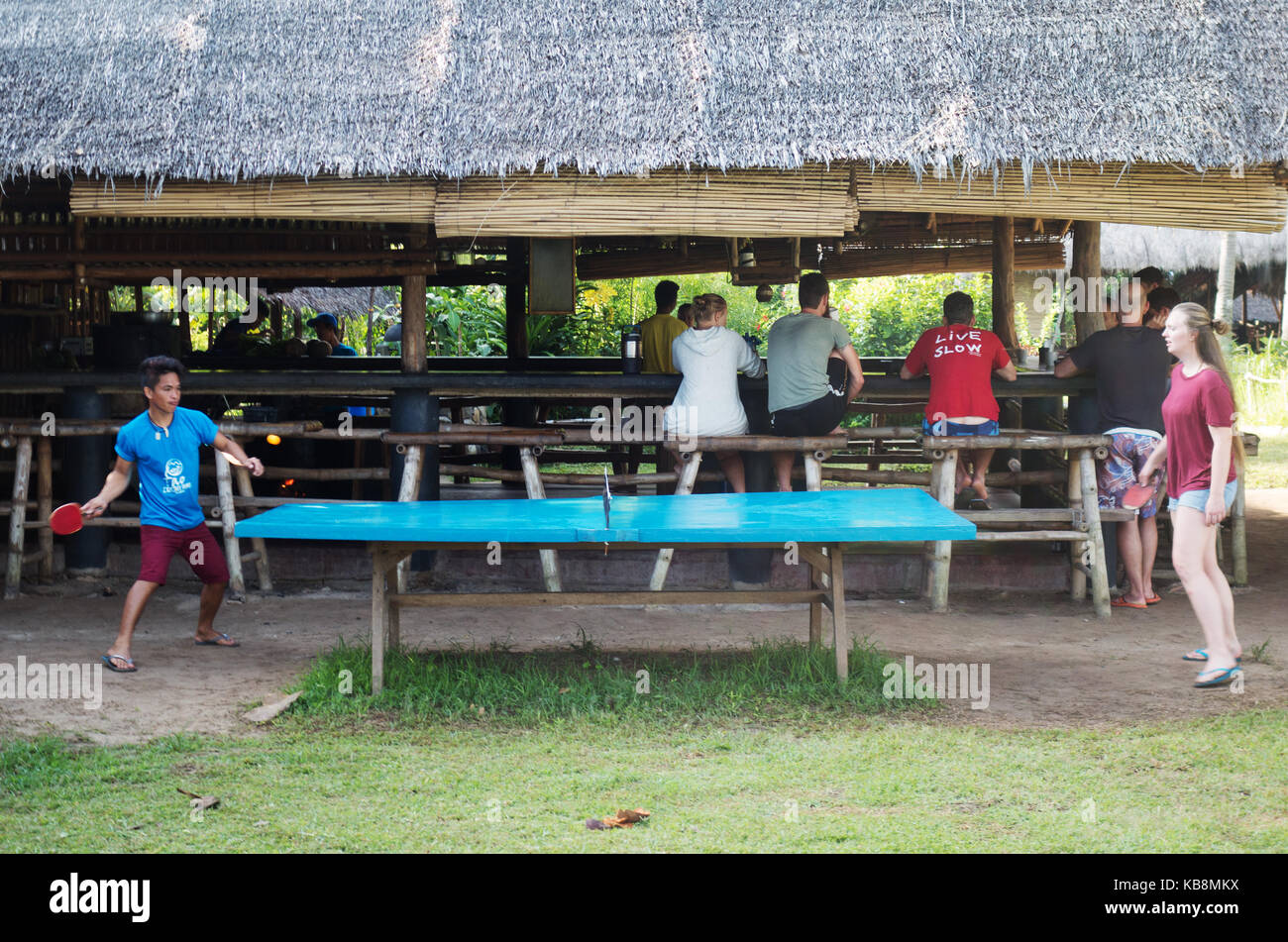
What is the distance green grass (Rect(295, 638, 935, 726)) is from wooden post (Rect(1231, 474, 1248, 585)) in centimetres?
314

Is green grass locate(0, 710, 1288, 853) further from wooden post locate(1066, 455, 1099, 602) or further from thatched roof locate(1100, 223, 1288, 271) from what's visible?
thatched roof locate(1100, 223, 1288, 271)

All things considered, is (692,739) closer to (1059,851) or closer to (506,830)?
(506,830)

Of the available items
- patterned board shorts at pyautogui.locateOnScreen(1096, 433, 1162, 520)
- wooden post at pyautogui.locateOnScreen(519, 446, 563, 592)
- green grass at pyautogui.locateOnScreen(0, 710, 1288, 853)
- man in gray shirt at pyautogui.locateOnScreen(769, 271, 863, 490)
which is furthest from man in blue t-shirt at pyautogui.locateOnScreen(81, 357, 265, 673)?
patterned board shorts at pyautogui.locateOnScreen(1096, 433, 1162, 520)

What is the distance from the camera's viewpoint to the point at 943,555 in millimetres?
7281

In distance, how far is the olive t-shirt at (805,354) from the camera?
24.4 feet

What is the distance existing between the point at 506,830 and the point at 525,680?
1603 mm

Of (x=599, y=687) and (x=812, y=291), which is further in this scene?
(x=812, y=291)

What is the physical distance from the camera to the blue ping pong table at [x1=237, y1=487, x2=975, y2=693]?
4.90 m

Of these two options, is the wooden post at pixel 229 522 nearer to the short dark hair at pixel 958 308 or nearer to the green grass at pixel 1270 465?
the short dark hair at pixel 958 308

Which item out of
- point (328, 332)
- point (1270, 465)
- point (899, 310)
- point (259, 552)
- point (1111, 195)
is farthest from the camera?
point (899, 310)

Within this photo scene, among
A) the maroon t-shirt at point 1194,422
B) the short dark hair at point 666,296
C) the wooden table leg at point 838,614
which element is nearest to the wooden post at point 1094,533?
the maroon t-shirt at point 1194,422

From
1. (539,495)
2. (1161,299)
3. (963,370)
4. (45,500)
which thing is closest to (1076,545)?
(963,370)

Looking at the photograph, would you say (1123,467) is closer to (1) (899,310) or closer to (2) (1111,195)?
(2) (1111,195)

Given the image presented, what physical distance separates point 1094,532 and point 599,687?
10.4ft
